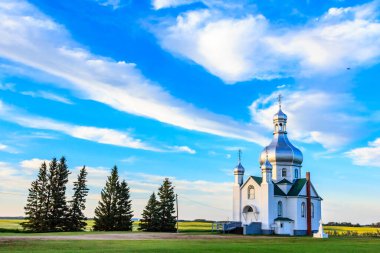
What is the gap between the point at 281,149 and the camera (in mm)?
71125

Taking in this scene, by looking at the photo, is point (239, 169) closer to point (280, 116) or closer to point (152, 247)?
point (280, 116)

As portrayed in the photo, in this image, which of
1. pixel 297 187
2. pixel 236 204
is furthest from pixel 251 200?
pixel 297 187

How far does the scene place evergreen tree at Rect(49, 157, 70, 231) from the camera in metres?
68.3

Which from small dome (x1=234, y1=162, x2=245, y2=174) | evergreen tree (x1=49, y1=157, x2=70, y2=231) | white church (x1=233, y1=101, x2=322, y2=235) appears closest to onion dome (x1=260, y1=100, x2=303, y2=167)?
white church (x1=233, y1=101, x2=322, y2=235)

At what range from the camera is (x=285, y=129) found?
73500 millimetres

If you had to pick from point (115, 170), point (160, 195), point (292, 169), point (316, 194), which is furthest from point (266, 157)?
point (115, 170)

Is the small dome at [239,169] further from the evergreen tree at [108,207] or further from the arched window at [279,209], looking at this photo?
the evergreen tree at [108,207]

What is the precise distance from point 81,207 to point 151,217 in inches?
417

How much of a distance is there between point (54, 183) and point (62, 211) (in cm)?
418

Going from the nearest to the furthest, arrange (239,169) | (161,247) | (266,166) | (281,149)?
1. (161,247)
2. (266,166)
3. (281,149)
4. (239,169)

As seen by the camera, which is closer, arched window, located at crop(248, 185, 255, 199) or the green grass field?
the green grass field

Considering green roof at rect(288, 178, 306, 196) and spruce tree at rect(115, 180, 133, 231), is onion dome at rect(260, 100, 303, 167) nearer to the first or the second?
green roof at rect(288, 178, 306, 196)

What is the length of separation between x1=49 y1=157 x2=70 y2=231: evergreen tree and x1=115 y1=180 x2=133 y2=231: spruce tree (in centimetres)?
758

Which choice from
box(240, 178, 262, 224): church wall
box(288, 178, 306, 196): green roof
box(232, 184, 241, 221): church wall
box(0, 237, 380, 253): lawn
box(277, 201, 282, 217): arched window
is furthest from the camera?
box(232, 184, 241, 221): church wall
